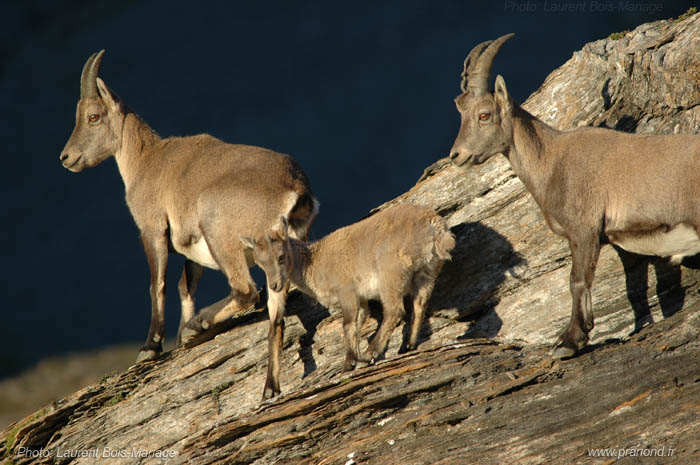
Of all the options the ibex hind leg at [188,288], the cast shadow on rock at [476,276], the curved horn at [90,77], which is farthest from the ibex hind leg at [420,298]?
the curved horn at [90,77]

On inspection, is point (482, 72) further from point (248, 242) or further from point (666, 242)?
point (248, 242)

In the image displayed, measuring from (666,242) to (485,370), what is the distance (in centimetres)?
210

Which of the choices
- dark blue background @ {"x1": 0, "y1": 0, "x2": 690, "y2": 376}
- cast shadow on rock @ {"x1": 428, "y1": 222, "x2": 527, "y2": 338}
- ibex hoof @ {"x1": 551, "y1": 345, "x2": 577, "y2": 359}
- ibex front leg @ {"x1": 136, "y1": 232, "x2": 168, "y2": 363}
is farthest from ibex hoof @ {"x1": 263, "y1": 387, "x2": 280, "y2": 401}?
dark blue background @ {"x1": 0, "y1": 0, "x2": 690, "y2": 376}

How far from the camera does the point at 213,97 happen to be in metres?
34.2

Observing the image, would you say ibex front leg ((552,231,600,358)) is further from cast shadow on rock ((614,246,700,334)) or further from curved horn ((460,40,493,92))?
curved horn ((460,40,493,92))

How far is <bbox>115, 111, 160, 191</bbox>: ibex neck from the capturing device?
11.1 meters

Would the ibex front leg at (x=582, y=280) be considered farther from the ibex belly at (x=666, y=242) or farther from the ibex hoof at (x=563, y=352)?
the ibex belly at (x=666, y=242)

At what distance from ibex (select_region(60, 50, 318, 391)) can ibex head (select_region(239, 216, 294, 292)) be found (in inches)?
10.6

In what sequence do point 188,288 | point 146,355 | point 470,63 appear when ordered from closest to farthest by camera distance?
point 470,63 → point 146,355 → point 188,288

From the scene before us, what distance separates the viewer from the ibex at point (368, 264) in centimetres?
864

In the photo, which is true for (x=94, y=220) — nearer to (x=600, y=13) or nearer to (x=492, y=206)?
(x=600, y=13)

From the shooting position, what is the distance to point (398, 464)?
7.43m

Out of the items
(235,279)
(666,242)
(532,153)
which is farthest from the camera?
(235,279)

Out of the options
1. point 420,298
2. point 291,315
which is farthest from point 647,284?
point 291,315
